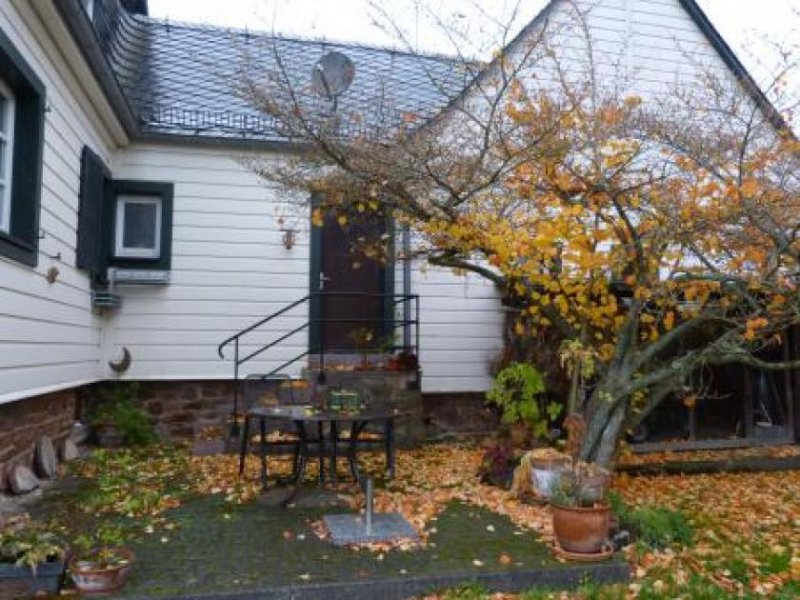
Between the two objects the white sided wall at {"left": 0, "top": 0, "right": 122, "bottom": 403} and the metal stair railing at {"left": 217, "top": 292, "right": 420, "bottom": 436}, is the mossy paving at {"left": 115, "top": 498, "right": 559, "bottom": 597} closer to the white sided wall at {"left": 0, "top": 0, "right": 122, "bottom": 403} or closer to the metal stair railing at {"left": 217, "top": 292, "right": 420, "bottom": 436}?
the white sided wall at {"left": 0, "top": 0, "right": 122, "bottom": 403}

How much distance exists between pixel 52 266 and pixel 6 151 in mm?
1171

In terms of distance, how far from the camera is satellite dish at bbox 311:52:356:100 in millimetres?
6703

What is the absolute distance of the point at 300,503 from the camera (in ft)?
19.1

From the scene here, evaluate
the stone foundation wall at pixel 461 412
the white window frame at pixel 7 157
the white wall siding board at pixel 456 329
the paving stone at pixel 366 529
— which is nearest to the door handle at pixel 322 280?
the white wall siding board at pixel 456 329

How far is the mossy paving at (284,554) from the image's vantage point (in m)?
4.06

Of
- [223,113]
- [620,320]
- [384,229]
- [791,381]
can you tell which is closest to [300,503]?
[620,320]

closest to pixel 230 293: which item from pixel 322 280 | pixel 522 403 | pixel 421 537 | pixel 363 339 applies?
pixel 322 280

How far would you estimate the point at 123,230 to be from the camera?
9.22 m

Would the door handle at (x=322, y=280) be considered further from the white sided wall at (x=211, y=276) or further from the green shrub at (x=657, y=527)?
the green shrub at (x=657, y=527)

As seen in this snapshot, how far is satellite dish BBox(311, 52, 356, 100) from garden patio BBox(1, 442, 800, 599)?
3.65m

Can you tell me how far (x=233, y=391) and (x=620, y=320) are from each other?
4995mm

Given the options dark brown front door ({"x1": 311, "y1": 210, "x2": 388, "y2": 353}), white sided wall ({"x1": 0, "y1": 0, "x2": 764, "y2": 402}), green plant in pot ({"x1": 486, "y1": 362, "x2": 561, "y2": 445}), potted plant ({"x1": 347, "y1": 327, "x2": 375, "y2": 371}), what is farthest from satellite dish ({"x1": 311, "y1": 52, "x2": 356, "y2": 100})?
green plant in pot ({"x1": 486, "y1": 362, "x2": 561, "y2": 445})

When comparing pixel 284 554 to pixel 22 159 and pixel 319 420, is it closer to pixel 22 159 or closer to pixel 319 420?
pixel 319 420

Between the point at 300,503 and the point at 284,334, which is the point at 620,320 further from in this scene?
the point at 284,334
